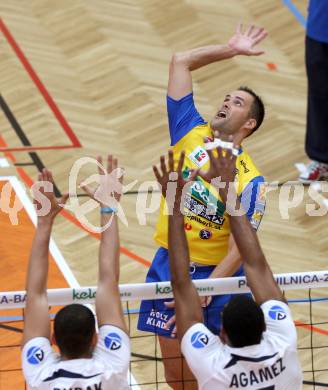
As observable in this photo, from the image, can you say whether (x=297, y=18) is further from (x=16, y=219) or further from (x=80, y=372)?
(x=80, y=372)

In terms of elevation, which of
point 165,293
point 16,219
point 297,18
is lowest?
point 165,293

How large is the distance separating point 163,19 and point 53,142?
4038 millimetres

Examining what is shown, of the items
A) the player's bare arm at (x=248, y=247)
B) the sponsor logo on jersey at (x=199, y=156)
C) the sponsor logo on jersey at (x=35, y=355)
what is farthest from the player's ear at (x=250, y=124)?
the sponsor logo on jersey at (x=35, y=355)

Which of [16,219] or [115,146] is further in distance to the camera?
[115,146]

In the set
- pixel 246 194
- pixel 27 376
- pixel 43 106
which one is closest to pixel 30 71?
pixel 43 106

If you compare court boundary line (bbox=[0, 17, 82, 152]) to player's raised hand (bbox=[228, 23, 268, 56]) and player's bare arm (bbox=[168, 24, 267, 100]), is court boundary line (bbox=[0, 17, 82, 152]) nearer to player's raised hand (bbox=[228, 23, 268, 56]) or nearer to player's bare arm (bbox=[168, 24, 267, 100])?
player's bare arm (bbox=[168, 24, 267, 100])

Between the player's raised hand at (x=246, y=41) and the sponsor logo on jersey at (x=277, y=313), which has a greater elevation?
the player's raised hand at (x=246, y=41)

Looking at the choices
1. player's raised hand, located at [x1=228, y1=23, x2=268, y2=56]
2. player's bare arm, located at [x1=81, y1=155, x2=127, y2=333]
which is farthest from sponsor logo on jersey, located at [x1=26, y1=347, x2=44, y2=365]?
player's raised hand, located at [x1=228, y1=23, x2=268, y2=56]

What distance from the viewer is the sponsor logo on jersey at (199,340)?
5699 mm

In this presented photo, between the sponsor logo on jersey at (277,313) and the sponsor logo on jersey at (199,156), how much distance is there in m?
2.02

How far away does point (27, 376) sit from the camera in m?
5.65

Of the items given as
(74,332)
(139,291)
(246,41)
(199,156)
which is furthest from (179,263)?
(246,41)

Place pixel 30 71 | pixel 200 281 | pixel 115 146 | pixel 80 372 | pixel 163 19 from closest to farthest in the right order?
pixel 80 372, pixel 200 281, pixel 115 146, pixel 30 71, pixel 163 19

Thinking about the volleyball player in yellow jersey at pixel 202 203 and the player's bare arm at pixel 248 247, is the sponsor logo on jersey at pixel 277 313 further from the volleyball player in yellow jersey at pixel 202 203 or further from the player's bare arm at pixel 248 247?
the volleyball player in yellow jersey at pixel 202 203
